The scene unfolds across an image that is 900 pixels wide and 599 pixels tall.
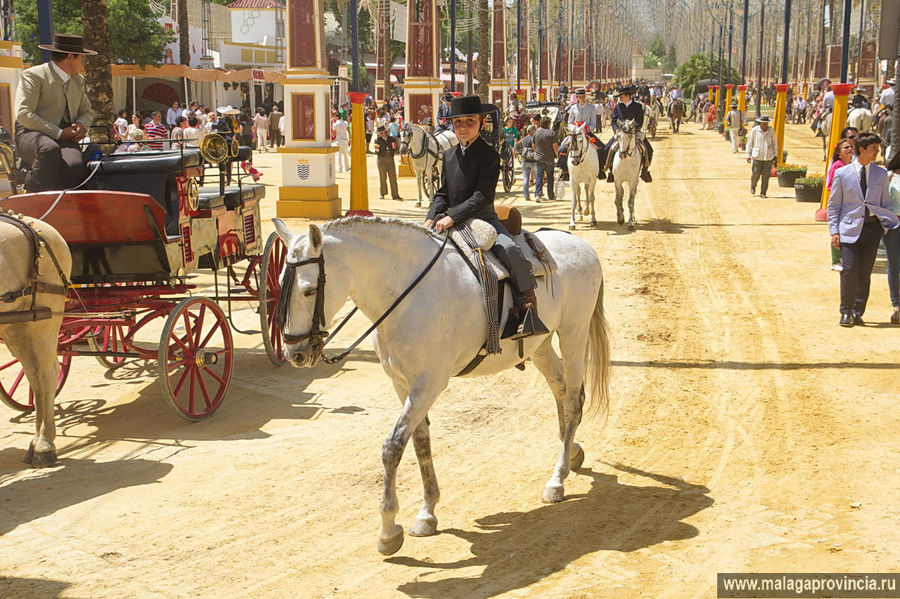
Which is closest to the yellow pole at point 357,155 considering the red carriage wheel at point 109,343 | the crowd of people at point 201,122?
the red carriage wheel at point 109,343

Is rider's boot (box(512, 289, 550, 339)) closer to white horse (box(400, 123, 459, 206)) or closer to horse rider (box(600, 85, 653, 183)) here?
horse rider (box(600, 85, 653, 183))

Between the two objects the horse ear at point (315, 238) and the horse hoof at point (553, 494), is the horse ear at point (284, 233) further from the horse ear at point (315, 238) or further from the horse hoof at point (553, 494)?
the horse hoof at point (553, 494)

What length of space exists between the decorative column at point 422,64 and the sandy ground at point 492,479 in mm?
19616

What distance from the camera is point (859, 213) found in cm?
1131

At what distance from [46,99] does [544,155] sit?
1761 cm

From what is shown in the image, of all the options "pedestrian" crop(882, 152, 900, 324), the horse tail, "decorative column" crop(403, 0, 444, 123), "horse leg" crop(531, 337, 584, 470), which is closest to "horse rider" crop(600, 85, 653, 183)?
"pedestrian" crop(882, 152, 900, 324)

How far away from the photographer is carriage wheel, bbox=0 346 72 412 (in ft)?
28.3

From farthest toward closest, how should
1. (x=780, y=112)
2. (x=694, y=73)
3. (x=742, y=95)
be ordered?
(x=694, y=73), (x=742, y=95), (x=780, y=112)

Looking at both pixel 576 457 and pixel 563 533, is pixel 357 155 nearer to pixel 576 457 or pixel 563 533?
pixel 576 457

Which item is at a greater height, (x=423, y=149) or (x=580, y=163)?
(x=423, y=149)

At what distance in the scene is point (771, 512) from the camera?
20.6ft

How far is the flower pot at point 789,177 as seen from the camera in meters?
26.5

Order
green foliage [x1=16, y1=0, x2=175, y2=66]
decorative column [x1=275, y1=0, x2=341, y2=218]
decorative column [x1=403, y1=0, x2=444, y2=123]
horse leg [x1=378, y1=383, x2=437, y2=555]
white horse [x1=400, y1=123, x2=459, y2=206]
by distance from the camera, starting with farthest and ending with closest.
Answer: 1. green foliage [x1=16, y1=0, x2=175, y2=66]
2. decorative column [x1=403, y1=0, x2=444, y2=123]
3. white horse [x1=400, y1=123, x2=459, y2=206]
4. decorative column [x1=275, y1=0, x2=341, y2=218]
5. horse leg [x1=378, y1=383, x2=437, y2=555]

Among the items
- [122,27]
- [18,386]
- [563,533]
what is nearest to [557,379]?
[563,533]
